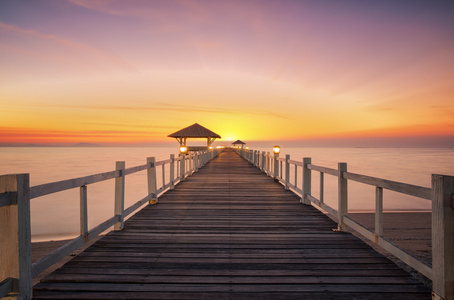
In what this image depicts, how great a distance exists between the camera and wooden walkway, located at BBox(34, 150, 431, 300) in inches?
109

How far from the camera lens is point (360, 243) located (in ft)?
13.5

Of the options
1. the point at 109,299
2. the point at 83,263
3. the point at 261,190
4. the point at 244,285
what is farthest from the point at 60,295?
the point at 261,190

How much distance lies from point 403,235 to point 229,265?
32.3ft

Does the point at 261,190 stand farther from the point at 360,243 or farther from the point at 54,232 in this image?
the point at 54,232

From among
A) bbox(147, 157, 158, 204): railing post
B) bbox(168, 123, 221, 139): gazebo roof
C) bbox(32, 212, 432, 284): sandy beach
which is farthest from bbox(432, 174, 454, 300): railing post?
bbox(168, 123, 221, 139): gazebo roof

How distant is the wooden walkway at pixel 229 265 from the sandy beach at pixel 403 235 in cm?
376

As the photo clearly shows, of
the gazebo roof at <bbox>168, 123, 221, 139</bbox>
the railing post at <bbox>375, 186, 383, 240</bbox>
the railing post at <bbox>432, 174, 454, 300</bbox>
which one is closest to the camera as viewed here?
the railing post at <bbox>432, 174, 454, 300</bbox>

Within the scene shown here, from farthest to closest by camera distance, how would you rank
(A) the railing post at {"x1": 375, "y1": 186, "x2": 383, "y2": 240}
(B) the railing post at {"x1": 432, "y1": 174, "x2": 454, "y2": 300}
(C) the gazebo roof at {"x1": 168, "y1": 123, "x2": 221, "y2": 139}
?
(C) the gazebo roof at {"x1": 168, "y1": 123, "x2": 221, "y2": 139} < (A) the railing post at {"x1": 375, "y1": 186, "x2": 383, "y2": 240} < (B) the railing post at {"x1": 432, "y1": 174, "x2": 454, "y2": 300}

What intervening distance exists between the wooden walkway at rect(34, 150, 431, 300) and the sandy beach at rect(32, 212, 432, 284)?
3762mm

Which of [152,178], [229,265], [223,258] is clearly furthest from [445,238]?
[152,178]

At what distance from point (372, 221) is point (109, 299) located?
1331 centimetres

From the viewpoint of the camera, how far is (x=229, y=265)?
3367mm

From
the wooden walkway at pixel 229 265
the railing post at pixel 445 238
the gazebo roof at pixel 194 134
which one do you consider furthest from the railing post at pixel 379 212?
the gazebo roof at pixel 194 134

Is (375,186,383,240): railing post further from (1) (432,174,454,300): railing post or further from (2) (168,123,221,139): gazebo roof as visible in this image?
(2) (168,123,221,139): gazebo roof
